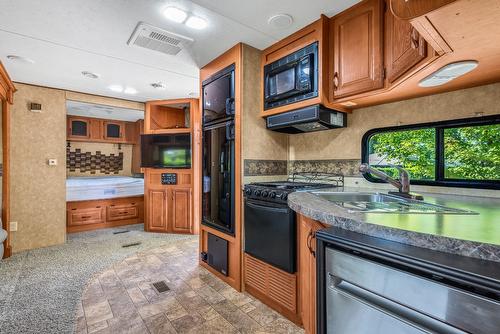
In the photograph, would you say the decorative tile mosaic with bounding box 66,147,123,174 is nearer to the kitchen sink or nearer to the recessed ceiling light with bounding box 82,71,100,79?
the recessed ceiling light with bounding box 82,71,100,79

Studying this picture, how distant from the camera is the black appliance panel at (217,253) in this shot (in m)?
2.47

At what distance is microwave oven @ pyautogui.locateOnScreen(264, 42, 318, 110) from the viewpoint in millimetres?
1935

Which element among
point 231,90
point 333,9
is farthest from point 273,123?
point 333,9

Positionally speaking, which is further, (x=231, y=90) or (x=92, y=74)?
(x=92, y=74)

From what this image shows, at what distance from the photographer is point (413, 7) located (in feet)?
2.93

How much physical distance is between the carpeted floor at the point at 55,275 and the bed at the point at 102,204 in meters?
0.28

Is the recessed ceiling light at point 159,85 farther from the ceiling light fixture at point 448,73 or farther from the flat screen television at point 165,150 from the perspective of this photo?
the ceiling light fixture at point 448,73

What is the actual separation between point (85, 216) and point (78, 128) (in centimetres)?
225

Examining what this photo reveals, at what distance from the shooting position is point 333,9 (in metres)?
1.78

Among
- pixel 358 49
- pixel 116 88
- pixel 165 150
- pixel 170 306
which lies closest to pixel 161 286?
pixel 170 306

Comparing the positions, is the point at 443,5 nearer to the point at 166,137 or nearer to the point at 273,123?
the point at 273,123

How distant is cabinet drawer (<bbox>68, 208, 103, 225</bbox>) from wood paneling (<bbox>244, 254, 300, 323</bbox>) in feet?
11.3

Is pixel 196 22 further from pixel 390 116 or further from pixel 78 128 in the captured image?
pixel 78 128

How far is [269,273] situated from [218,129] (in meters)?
1.45
